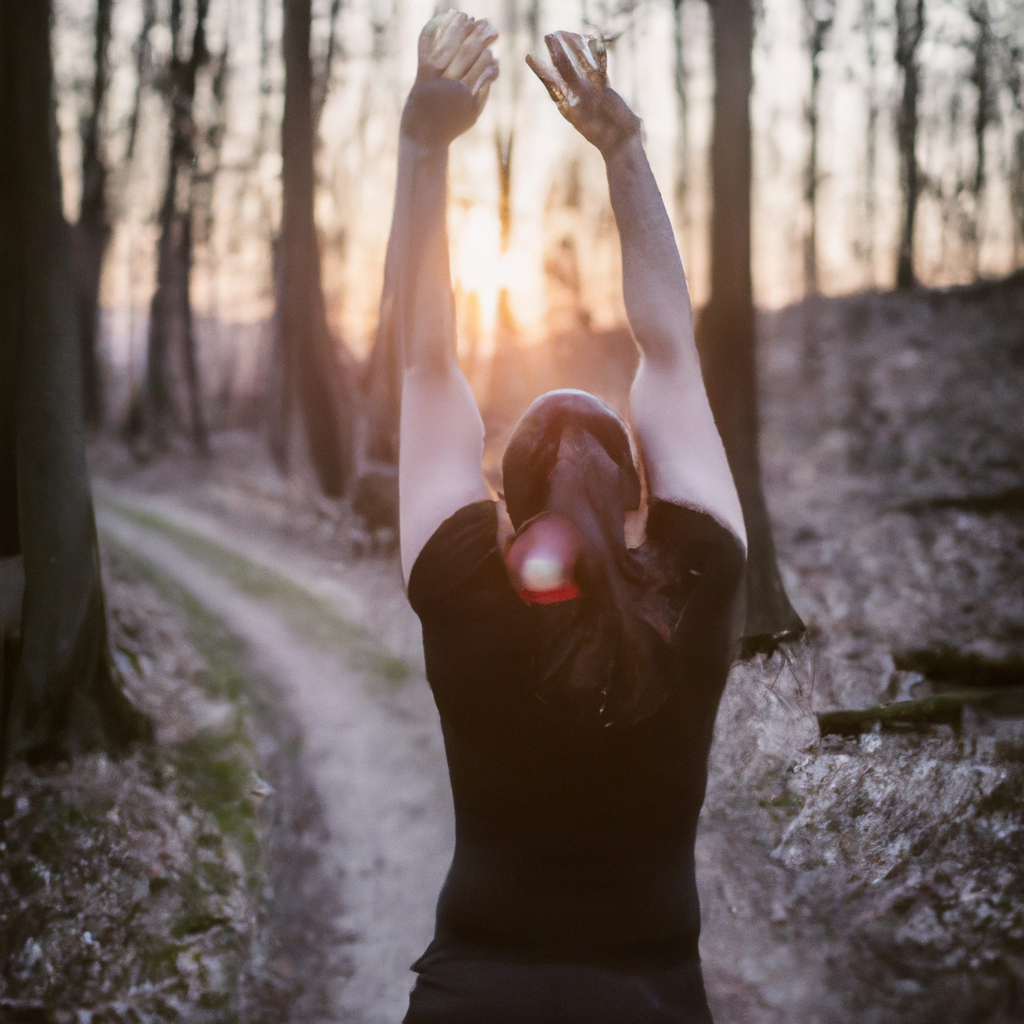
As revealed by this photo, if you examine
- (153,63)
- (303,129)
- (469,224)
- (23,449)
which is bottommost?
(23,449)

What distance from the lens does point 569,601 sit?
1.35 m

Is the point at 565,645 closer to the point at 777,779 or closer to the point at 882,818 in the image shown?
the point at 777,779

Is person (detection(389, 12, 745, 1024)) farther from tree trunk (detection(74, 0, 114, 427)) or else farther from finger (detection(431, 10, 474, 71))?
tree trunk (detection(74, 0, 114, 427))

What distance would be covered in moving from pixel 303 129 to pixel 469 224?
3.80 m

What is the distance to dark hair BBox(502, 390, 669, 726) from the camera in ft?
4.44

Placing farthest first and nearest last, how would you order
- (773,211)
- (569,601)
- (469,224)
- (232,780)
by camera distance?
(773,211) → (469,224) → (232,780) → (569,601)

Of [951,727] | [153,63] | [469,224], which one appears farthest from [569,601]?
[153,63]

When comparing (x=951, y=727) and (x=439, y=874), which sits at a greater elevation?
(x=951, y=727)

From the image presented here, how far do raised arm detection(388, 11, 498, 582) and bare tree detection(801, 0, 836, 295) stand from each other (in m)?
9.43

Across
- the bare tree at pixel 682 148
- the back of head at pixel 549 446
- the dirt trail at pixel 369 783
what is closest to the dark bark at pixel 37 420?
the dirt trail at pixel 369 783

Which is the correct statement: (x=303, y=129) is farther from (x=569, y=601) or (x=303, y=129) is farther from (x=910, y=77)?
(x=910, y=77)

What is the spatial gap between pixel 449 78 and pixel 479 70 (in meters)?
0.09

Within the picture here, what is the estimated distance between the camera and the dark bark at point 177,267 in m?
11.3

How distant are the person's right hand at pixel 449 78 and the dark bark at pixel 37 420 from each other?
2210mm
